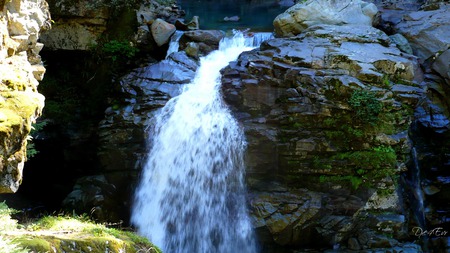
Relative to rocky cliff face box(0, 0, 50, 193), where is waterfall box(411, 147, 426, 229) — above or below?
below

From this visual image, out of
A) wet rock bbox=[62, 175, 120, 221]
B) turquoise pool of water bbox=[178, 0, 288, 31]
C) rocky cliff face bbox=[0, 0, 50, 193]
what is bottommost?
wet rock bbox=[62, 175, 120, 221]

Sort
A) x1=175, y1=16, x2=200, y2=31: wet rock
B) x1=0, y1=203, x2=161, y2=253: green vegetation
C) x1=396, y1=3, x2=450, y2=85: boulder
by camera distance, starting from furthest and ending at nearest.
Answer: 1. x1=175, y1=16, x2=200, y2=31: wet rock
2. x1=396, y1=3, x2=450, y2=85: boulder
3. x1=0, y1=203, x2=161, y2=253: green vegetation

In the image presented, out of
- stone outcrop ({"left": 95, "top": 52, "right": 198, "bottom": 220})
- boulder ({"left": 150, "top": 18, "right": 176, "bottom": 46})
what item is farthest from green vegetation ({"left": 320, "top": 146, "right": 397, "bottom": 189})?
boulder ({"left": 150, "top": 18, "right": 176, "bottom": 46})

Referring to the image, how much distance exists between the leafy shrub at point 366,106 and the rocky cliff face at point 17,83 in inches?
239

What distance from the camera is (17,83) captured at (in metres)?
5.01

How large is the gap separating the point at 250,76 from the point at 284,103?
111cm

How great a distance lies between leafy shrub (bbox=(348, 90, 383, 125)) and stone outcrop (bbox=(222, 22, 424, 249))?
2cm

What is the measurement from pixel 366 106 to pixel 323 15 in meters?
3.99

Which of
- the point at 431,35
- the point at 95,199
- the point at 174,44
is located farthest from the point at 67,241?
the point at 431,35

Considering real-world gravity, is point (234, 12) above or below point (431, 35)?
above

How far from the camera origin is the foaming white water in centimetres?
845

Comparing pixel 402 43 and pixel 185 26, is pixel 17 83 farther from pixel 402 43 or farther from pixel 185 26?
pixel 402 43

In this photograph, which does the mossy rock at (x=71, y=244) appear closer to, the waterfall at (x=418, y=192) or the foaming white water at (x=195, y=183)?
the foaming white water at (x=195, y=183)

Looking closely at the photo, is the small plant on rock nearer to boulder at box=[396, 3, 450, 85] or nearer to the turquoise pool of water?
the turquoise pool of water
